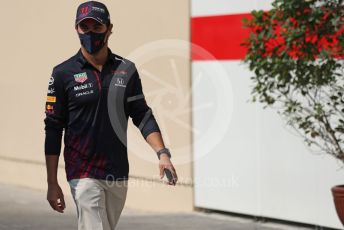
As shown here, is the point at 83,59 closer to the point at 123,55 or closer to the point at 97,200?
the point at 97,200

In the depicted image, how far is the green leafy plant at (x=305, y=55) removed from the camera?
7297 millimetres

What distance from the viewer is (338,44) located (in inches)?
284

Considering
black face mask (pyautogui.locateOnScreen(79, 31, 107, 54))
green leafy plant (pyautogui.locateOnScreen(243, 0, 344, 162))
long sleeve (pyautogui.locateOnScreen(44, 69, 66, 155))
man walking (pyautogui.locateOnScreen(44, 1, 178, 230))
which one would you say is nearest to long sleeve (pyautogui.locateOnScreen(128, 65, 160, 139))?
man walking (pyautogui.locateOnScreen(44, 1, 178, 230))

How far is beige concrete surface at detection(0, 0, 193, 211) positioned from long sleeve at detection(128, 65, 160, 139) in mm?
4403

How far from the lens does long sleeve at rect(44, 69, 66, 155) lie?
5.26 m

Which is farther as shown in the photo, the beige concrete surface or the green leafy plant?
the beige concrete surface

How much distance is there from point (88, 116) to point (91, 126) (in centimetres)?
6

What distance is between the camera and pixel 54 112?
5.28m

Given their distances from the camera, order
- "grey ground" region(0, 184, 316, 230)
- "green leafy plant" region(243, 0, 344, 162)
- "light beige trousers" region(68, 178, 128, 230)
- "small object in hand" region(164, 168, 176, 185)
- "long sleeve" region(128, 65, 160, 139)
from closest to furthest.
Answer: "small object in hand" region(164, 168, 176, 185) < "light beige trousers" region(68, 178, 128, 230) < "long sleeve" region(128, 65, 160, 139) < "green leafy plant" region(243, 0, 344, 162) < "grey ground" region(0, 184, 316, 230)

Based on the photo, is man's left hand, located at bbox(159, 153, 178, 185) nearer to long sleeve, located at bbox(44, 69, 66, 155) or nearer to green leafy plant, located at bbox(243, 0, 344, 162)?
long sleeve, located at bbox(44, 69, 66, 155)

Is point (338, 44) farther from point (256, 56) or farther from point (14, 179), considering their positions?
point (14, 179)

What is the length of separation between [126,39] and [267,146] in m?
2.48

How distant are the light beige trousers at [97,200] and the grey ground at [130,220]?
12.6 ft

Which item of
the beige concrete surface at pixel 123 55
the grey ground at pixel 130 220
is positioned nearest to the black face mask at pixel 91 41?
the grey ground at pixel 130 220
